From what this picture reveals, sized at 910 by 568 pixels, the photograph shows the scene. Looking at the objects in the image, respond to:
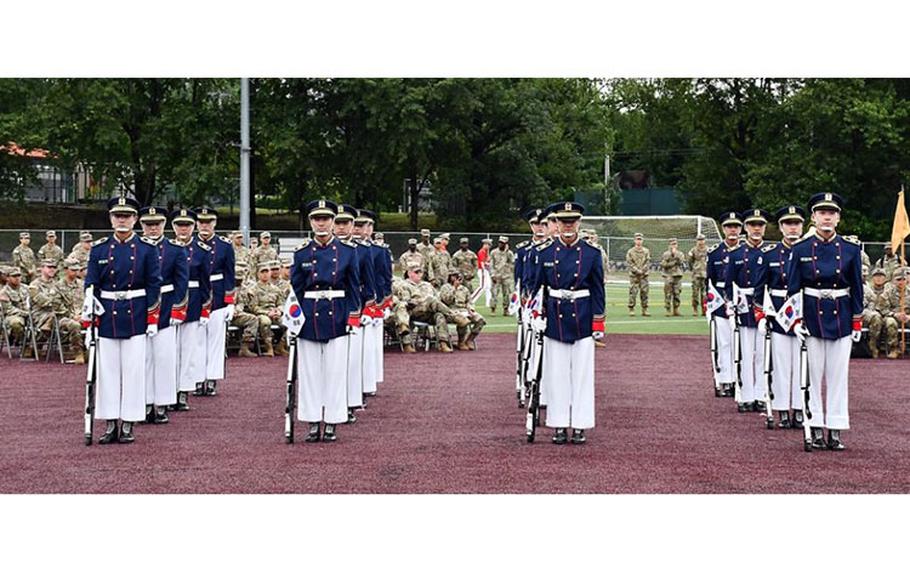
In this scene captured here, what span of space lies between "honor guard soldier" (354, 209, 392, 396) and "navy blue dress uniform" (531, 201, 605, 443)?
3.27m

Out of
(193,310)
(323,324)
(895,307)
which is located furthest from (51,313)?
(895,307)

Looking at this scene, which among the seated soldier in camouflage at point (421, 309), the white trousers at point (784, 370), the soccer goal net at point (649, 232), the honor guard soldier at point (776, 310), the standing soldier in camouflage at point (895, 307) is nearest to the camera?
the white trousers at point (784, 370)

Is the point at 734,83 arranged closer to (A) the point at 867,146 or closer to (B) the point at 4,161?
(A) the point at 867,146

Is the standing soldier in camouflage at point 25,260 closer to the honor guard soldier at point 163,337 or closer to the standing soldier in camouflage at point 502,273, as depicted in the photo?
the standing soldier in camouflage at point 502,273

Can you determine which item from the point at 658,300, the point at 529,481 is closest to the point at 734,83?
the point at 658,300

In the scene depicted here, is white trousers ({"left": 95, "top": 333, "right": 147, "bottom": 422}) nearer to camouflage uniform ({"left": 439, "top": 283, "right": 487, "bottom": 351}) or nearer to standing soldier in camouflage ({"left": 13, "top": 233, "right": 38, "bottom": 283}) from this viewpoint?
camouflage uniform ({"left": 439, "top": 283, "right": 487, "bottom": 351})

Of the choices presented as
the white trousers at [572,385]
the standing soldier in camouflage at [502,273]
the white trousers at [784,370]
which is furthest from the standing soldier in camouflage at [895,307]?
the standing soldier in camouflage at [502,273]

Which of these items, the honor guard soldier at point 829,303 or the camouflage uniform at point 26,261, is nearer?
the honor guard soldier at point 829,303

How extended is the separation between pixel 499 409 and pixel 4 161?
140ft

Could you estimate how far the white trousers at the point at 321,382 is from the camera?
38.1ft

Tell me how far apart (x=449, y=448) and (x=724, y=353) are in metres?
5.45

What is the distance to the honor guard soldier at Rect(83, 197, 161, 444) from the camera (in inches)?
453

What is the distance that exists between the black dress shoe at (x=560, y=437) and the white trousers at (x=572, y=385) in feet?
0.40

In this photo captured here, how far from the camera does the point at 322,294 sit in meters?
11.6
